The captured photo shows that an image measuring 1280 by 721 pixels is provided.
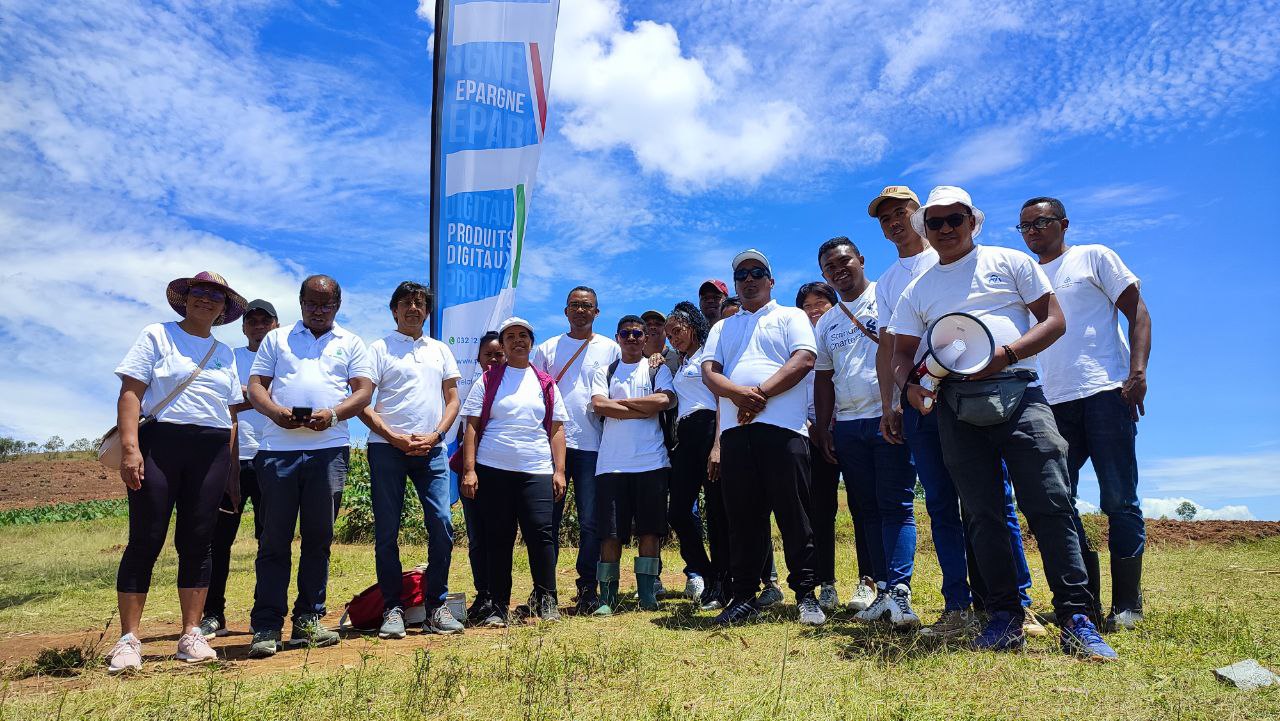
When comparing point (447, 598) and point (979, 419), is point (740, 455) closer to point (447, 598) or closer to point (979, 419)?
point (979, 419)

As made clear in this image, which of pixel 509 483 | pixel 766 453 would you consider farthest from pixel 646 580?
pixel 766 453

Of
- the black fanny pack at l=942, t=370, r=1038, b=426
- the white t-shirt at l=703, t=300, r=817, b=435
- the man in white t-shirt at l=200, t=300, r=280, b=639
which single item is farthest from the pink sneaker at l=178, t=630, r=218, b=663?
the black fanny pack at l=942, t=370, r=1038, b=426

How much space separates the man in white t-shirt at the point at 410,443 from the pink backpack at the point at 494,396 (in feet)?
0.65

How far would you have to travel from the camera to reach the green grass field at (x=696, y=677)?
9.54ft

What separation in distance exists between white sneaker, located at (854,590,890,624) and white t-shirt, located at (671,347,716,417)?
1702mm

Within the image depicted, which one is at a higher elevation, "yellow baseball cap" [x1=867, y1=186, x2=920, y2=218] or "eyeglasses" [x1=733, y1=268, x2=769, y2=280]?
"yellow baseball cap" [x1=867, y1=186, x2=920, y2=218]

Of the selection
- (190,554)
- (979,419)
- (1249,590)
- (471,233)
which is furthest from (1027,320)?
(471,233)

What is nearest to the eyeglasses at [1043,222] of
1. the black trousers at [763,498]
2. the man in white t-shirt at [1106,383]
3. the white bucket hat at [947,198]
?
the man in white t-shirt at [1106,383]

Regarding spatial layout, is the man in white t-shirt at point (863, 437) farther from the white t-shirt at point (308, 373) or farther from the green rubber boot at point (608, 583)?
the white t-shirt at point (308, 373)

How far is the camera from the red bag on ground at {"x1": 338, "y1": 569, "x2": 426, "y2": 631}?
532cm

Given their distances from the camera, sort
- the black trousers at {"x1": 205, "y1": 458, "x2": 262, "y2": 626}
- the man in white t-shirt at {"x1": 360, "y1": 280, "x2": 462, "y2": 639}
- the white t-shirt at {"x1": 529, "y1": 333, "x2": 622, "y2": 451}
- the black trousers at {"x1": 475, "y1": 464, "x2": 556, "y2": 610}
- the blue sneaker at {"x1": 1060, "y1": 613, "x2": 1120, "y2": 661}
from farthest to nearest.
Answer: the white t-shirt at {"x1": 529, "y1": 333, "x2": 622, "y2": 451}
the black trousers at {"x1": 205, "y1": 458, "x2": 262, "y2": 626}
the black trousers at {"x1": 475, "y1": 464, "x2": 556, "y2": 610}
the man in white t-shirt at {"x1": 360, "y1": 280, "x2": 462, "y2": 639}
the blue sneaker at {"x1": 1060, "y1": 613, "x2": 1120, "y2": 661}

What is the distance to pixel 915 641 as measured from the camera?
3793mm

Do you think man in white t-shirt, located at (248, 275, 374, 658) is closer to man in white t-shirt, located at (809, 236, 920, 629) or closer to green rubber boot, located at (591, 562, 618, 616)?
green rubber boot, located at (591, 562, 618, 616)

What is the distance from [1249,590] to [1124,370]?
9.07 ft
